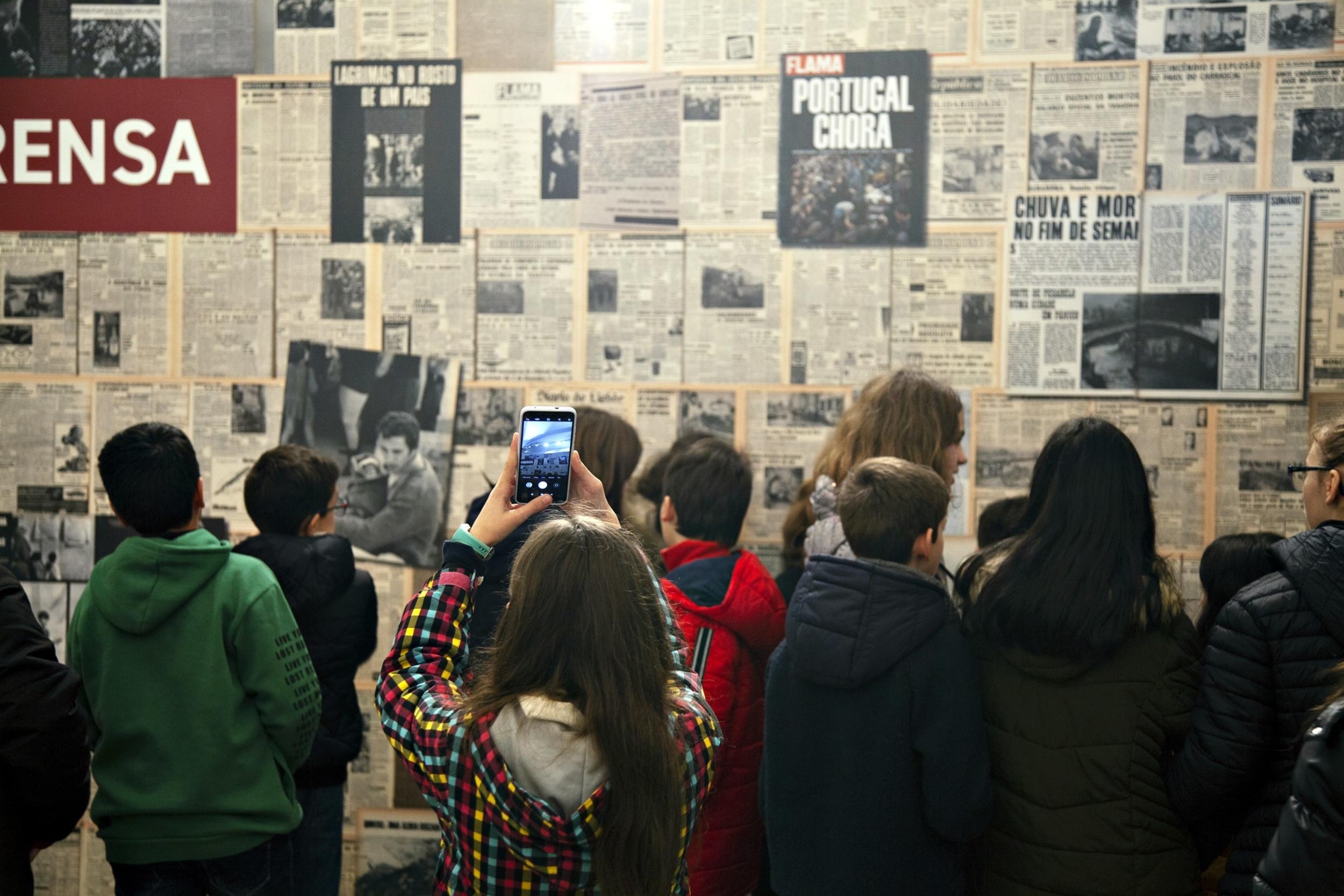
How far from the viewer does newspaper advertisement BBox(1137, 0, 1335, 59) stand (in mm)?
3318

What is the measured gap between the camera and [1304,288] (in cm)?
335

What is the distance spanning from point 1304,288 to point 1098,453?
166 centimetres

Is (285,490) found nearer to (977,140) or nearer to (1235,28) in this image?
(977,140)

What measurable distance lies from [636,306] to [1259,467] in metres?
1.95

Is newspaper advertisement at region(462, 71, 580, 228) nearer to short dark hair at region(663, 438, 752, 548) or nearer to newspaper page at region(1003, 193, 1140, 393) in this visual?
short dark hair at region(663, 438, 752, 548)

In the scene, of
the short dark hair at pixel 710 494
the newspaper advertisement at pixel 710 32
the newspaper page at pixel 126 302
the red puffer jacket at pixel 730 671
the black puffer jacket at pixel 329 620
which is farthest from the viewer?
the newspaper page at pixel 126 302

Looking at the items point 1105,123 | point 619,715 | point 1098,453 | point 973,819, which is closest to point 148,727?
point 619,715

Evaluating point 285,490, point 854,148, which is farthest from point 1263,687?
point 285,490

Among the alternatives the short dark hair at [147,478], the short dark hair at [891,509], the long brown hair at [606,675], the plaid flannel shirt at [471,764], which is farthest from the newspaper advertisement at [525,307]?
the long brown hair at [606,675]

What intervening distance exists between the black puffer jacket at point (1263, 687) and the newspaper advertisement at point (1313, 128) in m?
1.72

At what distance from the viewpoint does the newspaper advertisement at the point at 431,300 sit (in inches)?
144

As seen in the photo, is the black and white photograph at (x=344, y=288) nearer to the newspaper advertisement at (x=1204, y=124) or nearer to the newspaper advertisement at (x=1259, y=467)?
the newspaper advertisement at (x=1204, y=124)

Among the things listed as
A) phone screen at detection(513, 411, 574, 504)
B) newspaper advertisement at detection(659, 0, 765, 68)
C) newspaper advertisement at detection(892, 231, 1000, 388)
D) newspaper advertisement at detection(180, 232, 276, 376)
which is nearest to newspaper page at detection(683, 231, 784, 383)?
newspaper advertisement at detection(892, 231, 1000, 388)

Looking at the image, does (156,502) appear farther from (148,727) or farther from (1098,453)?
(1098,453)
